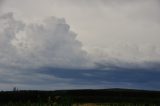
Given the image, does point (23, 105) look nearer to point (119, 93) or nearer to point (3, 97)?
point (3, 97)

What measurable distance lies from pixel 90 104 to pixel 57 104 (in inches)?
530

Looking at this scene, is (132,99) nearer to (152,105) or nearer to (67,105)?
(152,105)

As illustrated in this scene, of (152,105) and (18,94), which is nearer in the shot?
(152,105)

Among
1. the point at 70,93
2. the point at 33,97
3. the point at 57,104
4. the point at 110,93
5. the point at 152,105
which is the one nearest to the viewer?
the point at 57,104

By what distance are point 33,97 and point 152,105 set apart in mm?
23290

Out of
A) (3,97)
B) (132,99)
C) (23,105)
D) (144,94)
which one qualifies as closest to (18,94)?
(3,97)

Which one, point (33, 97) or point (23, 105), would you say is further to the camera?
point (33, 97)

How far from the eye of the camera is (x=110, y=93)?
93.2m

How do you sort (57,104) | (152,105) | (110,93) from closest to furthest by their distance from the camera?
(57,104)
(152,105)
(110,93)

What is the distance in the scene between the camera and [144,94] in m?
92.8

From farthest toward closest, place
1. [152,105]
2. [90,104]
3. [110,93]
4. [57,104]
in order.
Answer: [110,93], [90,104], [152,105], [57,104]

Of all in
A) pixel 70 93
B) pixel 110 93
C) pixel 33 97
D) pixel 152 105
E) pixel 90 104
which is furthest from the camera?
pixel 110 93

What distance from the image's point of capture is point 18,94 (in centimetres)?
7719

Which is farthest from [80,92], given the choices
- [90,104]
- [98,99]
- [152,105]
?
[152,105]
